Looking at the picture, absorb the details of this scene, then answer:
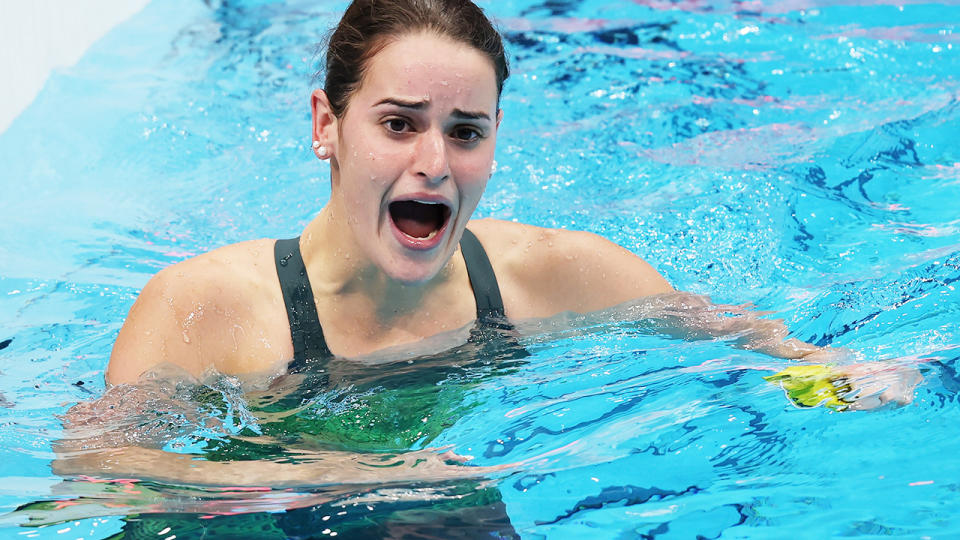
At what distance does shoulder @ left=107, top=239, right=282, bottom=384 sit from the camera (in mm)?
2418

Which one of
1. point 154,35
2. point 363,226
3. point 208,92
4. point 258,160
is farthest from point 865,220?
point 154,35

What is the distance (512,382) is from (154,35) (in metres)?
→ 5.73

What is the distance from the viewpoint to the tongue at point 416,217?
2600 mm

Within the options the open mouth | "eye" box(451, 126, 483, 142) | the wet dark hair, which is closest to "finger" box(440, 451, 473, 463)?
the open mouth

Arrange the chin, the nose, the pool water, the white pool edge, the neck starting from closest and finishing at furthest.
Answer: the pool water, the nose, the chin, the neck, the white pool edge

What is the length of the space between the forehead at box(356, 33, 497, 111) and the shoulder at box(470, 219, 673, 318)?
1.94 ft

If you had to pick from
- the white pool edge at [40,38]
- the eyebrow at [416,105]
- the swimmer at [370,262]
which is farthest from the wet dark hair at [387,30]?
the white pool edge at [40,38]

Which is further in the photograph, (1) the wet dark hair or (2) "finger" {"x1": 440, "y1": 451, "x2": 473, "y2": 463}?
(1) the wet dark hair

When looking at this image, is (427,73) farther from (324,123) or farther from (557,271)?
(557,271)

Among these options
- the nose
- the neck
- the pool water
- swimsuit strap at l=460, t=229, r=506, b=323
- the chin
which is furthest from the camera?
swimsuit strap at l=460, t=229, r=506, b=323

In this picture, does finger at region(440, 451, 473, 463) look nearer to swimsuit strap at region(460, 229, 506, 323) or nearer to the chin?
the chin

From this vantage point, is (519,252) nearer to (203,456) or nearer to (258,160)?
(203,456)

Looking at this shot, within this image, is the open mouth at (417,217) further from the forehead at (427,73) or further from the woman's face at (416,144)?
the forehead at (427,73)

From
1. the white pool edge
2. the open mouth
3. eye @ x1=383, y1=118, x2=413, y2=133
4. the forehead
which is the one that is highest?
the white pool edge
